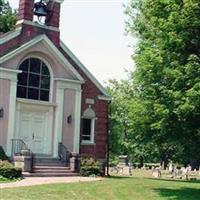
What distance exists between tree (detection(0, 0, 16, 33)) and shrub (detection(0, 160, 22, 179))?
27358mm

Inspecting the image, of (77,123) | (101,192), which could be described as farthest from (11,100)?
(101,192)

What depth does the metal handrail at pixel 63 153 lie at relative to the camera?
26.6 meters

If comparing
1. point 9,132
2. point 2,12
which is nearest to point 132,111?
point 9,132

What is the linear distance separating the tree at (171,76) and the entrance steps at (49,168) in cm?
584

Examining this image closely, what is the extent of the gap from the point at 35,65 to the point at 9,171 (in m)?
7.88

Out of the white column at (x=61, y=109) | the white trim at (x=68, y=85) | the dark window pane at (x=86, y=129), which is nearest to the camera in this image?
the white column at (x=61, y=109)

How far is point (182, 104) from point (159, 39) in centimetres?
320

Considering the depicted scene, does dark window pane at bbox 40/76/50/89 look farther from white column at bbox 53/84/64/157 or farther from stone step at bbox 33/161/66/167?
stone step at bbox 33/161/66/167

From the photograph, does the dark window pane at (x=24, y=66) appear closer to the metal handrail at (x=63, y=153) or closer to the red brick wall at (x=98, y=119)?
the red brick wall at (x=98, y=119)

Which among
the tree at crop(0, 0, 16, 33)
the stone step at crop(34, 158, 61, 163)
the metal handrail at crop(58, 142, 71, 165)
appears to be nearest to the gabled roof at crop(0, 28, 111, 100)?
the metal handrail at crop(58, 142, 71, 165)

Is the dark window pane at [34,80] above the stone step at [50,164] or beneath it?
above

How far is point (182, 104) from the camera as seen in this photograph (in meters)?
17.9

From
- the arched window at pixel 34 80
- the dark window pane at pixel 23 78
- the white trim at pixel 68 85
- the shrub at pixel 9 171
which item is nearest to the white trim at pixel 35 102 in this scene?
the arched window at pixel 34 80

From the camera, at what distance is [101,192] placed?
18422 mm
